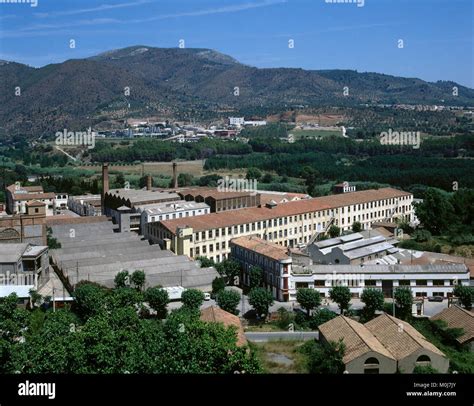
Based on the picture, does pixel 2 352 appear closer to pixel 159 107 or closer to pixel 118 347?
A: pixel 118 347

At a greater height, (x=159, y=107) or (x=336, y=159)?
(x=159, y=107)

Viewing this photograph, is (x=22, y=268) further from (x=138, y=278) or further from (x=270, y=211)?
(x=270, y=211)

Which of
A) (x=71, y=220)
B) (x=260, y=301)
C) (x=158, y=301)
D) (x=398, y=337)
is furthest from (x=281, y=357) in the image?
(x=71, y=220)

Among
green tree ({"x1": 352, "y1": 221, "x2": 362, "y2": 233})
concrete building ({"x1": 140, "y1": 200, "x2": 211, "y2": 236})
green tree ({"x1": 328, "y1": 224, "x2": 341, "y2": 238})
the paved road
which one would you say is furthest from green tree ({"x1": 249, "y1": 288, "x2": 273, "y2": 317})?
green tree ({"x1": 352, "y1": 221, "x2": 362, "y2": 233})

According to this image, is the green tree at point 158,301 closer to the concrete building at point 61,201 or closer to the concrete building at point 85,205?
the concrete building at point 85,205

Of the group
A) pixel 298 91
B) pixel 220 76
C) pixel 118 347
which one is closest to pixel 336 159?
pixel 118 347

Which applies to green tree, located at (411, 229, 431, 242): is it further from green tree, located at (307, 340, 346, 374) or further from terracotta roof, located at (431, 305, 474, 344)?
green tree, located at (307, 340, 346, 374)
